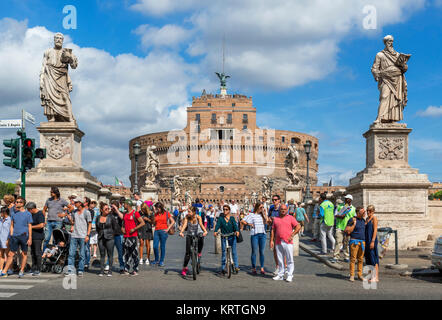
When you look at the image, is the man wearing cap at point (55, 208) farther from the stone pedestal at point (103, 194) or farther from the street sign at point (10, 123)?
the stone pedestal at point (103, 194)

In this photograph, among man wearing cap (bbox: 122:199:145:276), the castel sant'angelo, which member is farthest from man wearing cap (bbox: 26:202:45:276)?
the castel sant'angelo

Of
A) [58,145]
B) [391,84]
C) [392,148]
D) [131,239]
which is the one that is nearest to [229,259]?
[131,239]

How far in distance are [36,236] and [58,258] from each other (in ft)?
2.42

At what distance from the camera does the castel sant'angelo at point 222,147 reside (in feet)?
355

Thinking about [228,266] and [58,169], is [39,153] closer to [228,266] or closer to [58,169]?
[58,169]

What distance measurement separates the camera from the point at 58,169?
13.7 meters

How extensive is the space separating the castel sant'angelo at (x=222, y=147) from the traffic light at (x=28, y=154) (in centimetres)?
9201

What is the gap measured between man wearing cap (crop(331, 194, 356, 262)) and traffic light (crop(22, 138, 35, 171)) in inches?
307

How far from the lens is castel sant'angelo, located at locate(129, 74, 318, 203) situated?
4259 inches

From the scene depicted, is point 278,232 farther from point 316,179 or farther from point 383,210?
point 316,179

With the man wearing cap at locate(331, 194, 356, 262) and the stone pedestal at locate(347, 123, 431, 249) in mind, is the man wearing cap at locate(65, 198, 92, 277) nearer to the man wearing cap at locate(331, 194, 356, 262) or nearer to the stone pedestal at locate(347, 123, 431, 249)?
the man wearing cap at locate(331, 194, 356, 262)

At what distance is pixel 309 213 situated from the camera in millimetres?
24281
